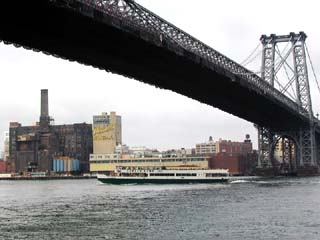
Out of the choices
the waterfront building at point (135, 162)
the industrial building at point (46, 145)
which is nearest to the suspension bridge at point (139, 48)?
the waterfront building at point (135, 162)

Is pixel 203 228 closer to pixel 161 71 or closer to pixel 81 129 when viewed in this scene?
pixel 161 71

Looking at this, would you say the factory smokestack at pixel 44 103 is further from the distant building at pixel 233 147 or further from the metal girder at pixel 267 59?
the metal girder at pixel 267 59

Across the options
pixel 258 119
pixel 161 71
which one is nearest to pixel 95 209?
pixel 161 71

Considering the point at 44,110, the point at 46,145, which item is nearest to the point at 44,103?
the point at 44,110

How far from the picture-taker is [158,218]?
28.6m

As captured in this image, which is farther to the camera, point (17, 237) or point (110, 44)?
point (110, 44)

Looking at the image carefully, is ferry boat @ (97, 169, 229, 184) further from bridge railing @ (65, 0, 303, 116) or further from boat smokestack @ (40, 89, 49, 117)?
boat smokestack @ (40, 89, 49, 117)

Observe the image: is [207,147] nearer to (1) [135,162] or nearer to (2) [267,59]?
(1) [135,162]

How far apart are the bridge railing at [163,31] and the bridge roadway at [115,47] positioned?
0.61 feet

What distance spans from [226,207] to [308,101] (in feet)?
194

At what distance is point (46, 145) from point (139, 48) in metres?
123

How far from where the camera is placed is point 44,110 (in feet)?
554

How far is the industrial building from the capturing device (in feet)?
525

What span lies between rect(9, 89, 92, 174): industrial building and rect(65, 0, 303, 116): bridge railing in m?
98.5
